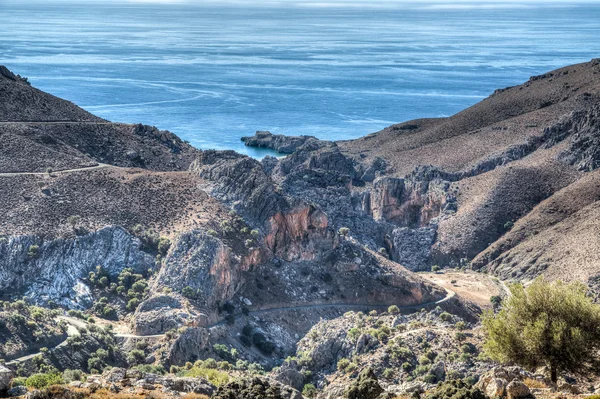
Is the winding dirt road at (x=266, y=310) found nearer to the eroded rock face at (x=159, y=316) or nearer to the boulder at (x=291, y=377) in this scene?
the eroded rock face at (x=159, y=316)

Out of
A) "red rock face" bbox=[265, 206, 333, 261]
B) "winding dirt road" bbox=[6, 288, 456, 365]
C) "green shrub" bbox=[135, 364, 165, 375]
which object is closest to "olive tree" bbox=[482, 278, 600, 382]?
"green shrub" bbox=[135, 364, 165, 375]

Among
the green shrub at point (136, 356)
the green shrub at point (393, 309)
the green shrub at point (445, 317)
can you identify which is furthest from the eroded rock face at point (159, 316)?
the green shrub at point (445, 317)

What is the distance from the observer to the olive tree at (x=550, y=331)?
40.2 meters

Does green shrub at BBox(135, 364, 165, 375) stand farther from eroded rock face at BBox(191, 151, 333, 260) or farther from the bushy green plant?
eroded rock face at BBox(191, 151, 333, 260)

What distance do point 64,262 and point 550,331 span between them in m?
45.0

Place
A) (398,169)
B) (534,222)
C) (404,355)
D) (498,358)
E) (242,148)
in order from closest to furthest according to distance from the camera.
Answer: (498,358) < (404,355) < (534,222) < (398,169) < (242,148)

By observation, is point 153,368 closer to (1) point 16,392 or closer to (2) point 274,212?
(1) point 16,392

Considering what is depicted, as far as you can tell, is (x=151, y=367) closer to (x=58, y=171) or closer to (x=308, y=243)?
(x=308, y=243)

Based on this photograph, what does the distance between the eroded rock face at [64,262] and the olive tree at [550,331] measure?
38380 mm

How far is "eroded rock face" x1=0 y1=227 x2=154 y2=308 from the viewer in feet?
230

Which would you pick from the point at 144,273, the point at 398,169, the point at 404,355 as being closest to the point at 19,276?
the point at 144,273

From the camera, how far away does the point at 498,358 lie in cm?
4238

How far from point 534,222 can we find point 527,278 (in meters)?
14.5

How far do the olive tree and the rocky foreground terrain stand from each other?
1.25 meters
